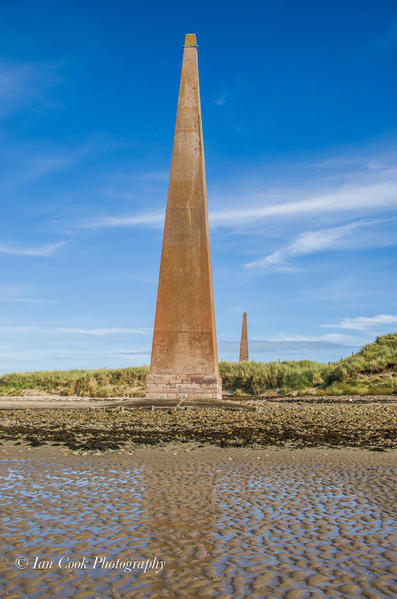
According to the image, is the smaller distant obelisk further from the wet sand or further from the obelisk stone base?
the wet sand

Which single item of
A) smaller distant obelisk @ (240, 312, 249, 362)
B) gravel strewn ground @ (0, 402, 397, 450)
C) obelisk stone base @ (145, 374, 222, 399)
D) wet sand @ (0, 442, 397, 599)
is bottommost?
wet sand @ (0, 442, 397, 599)

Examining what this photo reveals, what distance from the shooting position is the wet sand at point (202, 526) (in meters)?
2.88

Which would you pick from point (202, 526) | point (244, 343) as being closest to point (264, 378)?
point (244, 343)

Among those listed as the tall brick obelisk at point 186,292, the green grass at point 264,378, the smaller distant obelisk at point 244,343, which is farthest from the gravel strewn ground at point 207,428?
the smaller distant obelisk at point 244,343

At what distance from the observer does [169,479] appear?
226 inches

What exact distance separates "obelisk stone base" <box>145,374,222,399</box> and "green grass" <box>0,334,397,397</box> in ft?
22.7

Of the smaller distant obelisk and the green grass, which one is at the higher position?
the smaller distant obelisk

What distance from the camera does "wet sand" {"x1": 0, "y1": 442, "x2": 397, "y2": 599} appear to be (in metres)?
2.88

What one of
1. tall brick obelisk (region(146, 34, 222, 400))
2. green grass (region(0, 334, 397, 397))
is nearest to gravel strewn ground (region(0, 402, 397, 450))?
→ tall brick obelisk (region(146, 34, 222, 400))

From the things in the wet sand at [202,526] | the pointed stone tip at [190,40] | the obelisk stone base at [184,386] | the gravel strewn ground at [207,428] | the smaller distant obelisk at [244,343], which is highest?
the pointed stone tip at [190,40]

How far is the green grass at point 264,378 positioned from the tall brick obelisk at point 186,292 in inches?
286

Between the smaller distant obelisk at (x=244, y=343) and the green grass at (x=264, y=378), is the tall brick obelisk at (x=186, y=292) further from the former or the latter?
the smaller distant obelisk at (x=244, y=343)

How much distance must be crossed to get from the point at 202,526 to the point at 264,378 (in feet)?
79.4

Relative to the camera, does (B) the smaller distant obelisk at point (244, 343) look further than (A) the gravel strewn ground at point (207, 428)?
Yes
